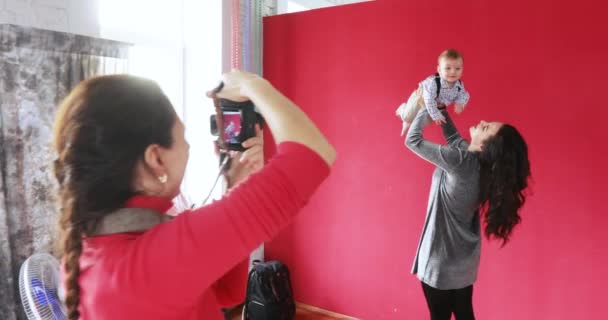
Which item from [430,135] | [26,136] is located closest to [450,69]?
[430,135]

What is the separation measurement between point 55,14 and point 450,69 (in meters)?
1.88

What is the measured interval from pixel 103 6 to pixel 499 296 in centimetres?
276

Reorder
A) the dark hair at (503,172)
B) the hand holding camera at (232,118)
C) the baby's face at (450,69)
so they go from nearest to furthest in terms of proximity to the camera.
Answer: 1. the hand holding camera at (232,118)
2. the dark hair at (503,172)
3. the baby's face at (450,69)

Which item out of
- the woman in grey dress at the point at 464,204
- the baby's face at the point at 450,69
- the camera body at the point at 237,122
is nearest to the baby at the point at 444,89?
the baby's face at the point at 450,69

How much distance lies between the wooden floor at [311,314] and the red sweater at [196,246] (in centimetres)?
252

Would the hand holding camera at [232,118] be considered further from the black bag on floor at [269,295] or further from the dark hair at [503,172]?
the black bag on floor at [269,295]

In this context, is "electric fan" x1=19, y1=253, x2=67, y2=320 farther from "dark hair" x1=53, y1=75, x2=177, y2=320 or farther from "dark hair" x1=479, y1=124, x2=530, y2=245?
"dark hair" x1=479, y1=124, x2=530, y2=245

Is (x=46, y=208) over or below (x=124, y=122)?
below

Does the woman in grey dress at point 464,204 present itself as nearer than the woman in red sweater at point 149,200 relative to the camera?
No

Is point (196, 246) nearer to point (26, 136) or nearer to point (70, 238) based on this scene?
point (70, 238)

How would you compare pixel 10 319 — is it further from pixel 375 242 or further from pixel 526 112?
pixel 526 112

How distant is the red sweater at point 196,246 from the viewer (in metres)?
0.52

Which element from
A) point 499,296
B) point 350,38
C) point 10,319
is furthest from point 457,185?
point 10,319

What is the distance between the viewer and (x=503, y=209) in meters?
1.85
